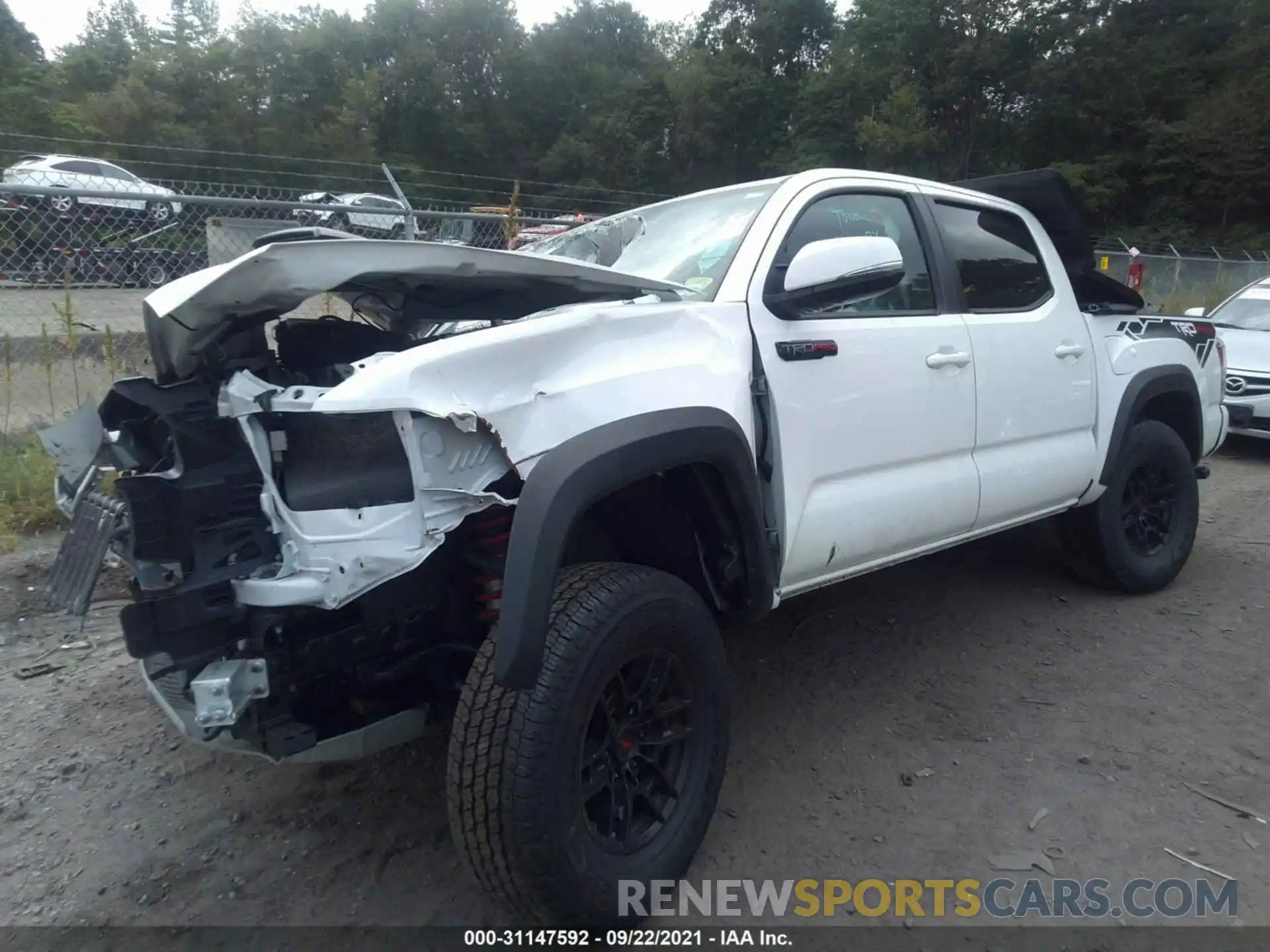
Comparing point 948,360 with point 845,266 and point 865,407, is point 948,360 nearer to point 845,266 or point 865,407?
point 865,407

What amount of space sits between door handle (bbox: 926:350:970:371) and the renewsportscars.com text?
169cm

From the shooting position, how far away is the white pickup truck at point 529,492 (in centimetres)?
205

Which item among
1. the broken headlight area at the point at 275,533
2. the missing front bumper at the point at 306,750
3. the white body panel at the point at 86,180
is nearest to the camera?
the broken headlight area at the point at 275,533

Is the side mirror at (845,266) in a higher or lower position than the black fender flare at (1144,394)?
higher

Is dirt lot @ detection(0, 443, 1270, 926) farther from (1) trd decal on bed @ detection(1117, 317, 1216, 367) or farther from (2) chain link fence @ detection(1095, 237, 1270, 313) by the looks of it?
(2) chain link fence @ detection(1095, 237, 1270, 313)

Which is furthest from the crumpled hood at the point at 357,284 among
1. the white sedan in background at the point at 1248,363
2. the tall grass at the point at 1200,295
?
the tall grass at the point at 1200,295

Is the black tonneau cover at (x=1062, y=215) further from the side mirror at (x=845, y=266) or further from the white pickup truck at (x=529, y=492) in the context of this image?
the side mirror at (x=845, y=266)

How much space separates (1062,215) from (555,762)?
11.9 feet

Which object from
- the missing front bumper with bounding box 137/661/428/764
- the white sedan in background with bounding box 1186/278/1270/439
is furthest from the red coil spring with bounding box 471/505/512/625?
the white sedan in background with bounding box 1186/278/1270/439

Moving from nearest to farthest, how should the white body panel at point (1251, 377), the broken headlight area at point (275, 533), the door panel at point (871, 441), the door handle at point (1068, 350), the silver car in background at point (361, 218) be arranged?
1. the broken headlight area at point (275, 533)
2. the door panel at point (871, 441)
3. the door handle at point (1068, 350)
4. the silver car in background at point (361, 218)
5. the white body panel at point (1251, 377)

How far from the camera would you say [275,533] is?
6.87 ft

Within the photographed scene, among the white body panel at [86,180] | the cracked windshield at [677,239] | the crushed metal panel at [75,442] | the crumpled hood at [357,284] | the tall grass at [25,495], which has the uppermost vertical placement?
the white body panel at [86,180]

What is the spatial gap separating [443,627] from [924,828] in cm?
157

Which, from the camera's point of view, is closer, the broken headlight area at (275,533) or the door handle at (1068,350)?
the broken headlight area at (275,533)
